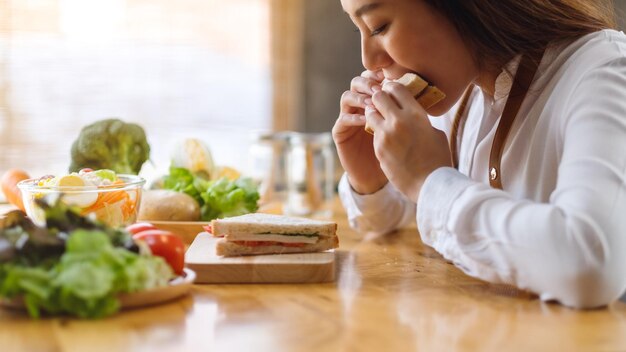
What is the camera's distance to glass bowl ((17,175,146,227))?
1.76m

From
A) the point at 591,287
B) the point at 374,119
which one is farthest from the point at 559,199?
the point at 374,119

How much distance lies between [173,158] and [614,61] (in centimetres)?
143

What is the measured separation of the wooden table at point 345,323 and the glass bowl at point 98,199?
372mm

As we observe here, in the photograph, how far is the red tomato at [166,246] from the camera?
1463mm

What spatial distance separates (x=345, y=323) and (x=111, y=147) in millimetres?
1312

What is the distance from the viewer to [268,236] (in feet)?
5.38

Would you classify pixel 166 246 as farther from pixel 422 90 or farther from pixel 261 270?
pixel 422 90

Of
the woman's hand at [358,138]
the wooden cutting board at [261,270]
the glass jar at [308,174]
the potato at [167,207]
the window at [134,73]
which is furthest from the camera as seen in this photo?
the window at [134,73]

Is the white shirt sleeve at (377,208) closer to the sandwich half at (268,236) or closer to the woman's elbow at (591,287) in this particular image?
the sandwich half at (268,236)

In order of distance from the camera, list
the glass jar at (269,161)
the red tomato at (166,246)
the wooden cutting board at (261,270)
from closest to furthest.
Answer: the red tomato at (166,246) → the wooden cutting board at (261,270) → the glass jar at (269,161)

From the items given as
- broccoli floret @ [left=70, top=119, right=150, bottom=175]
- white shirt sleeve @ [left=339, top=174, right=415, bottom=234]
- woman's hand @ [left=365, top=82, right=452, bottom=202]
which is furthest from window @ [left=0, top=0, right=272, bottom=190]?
woman's hand @ [left=365, top=82, right=452, bottom=202]

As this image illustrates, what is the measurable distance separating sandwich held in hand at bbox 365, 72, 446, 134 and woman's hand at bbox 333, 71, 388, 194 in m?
0.14

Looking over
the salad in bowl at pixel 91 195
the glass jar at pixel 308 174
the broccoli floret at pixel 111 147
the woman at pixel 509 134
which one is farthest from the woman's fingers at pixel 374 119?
the glass jar at pixel 308 174

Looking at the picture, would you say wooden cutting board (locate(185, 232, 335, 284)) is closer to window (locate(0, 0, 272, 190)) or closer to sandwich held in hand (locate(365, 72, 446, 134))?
sandwich held in hand (locate(365, 72, 446, 134))
